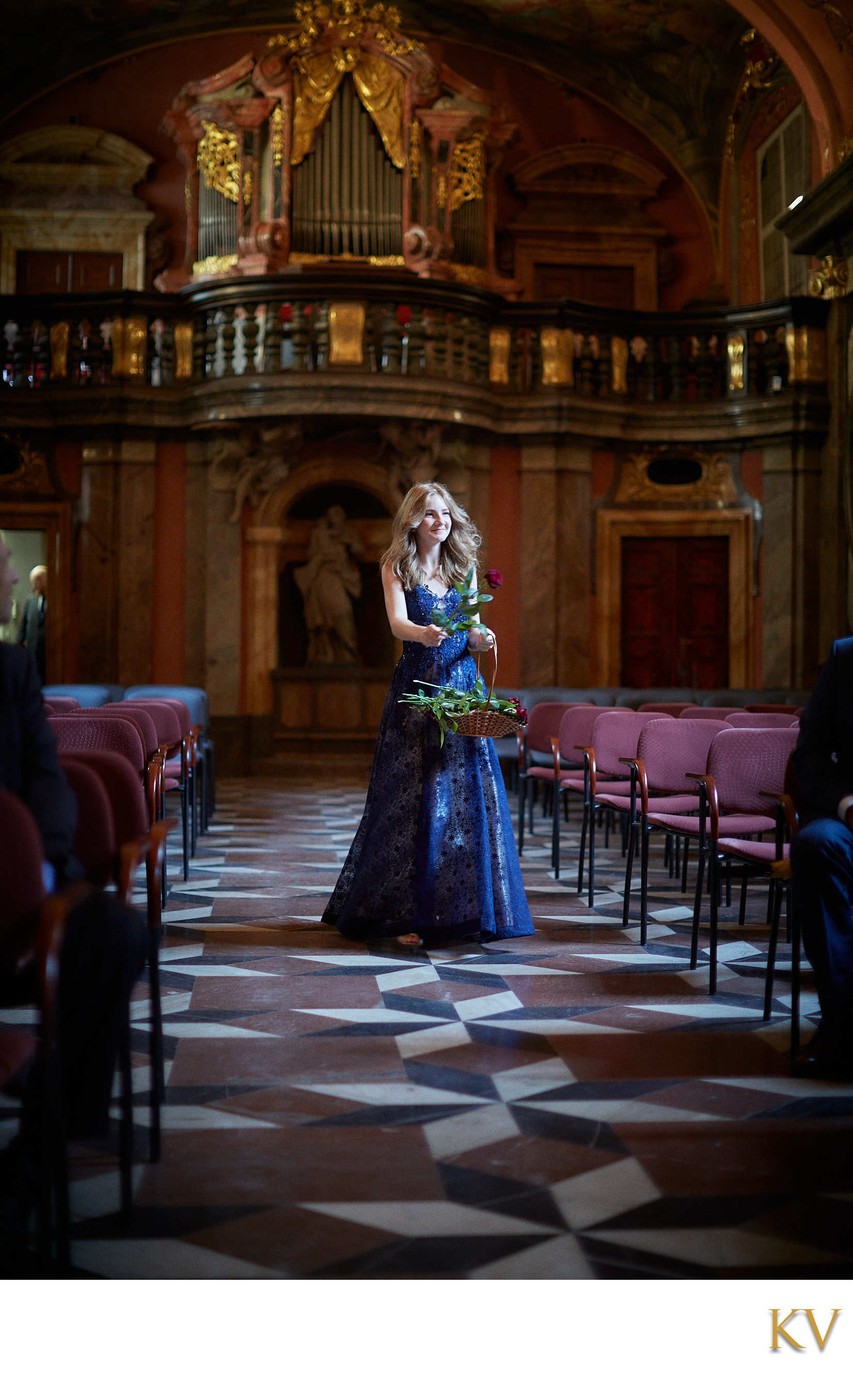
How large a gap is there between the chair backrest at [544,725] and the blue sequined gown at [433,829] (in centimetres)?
365

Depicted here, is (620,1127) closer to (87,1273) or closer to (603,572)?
(87,1273)

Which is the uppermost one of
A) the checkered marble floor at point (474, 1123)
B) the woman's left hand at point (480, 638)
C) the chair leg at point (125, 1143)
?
the woman's left hand at point (480, 638)

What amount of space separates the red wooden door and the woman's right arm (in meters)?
8.98

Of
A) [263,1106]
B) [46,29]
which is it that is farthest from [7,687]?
[46,29]

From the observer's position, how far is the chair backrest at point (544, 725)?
884 centimetres

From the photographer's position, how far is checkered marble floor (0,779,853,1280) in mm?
2424

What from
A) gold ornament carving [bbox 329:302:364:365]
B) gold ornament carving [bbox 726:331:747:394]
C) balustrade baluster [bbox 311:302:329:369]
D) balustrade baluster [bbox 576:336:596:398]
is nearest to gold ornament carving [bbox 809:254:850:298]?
gold ornament carving [bbox 726:331:747:394]

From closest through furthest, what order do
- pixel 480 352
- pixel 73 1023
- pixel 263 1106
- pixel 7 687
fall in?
pixel 73 1023 → pixel 7 687 → pixel 263 1106 → pixel 480 352

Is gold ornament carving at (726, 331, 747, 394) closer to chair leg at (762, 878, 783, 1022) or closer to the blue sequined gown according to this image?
the blue sequined gown

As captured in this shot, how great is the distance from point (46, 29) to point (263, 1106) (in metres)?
13.9

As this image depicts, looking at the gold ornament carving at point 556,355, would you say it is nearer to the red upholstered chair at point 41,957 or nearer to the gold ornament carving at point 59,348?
the gold ornament carving at point 59,348

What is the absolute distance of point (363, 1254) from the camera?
2385 mm

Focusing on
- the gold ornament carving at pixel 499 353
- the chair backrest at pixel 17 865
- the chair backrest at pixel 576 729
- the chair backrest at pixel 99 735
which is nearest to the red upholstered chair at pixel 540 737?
the chair backrest at pixel 576 729

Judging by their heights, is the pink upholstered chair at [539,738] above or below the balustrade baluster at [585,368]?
below
